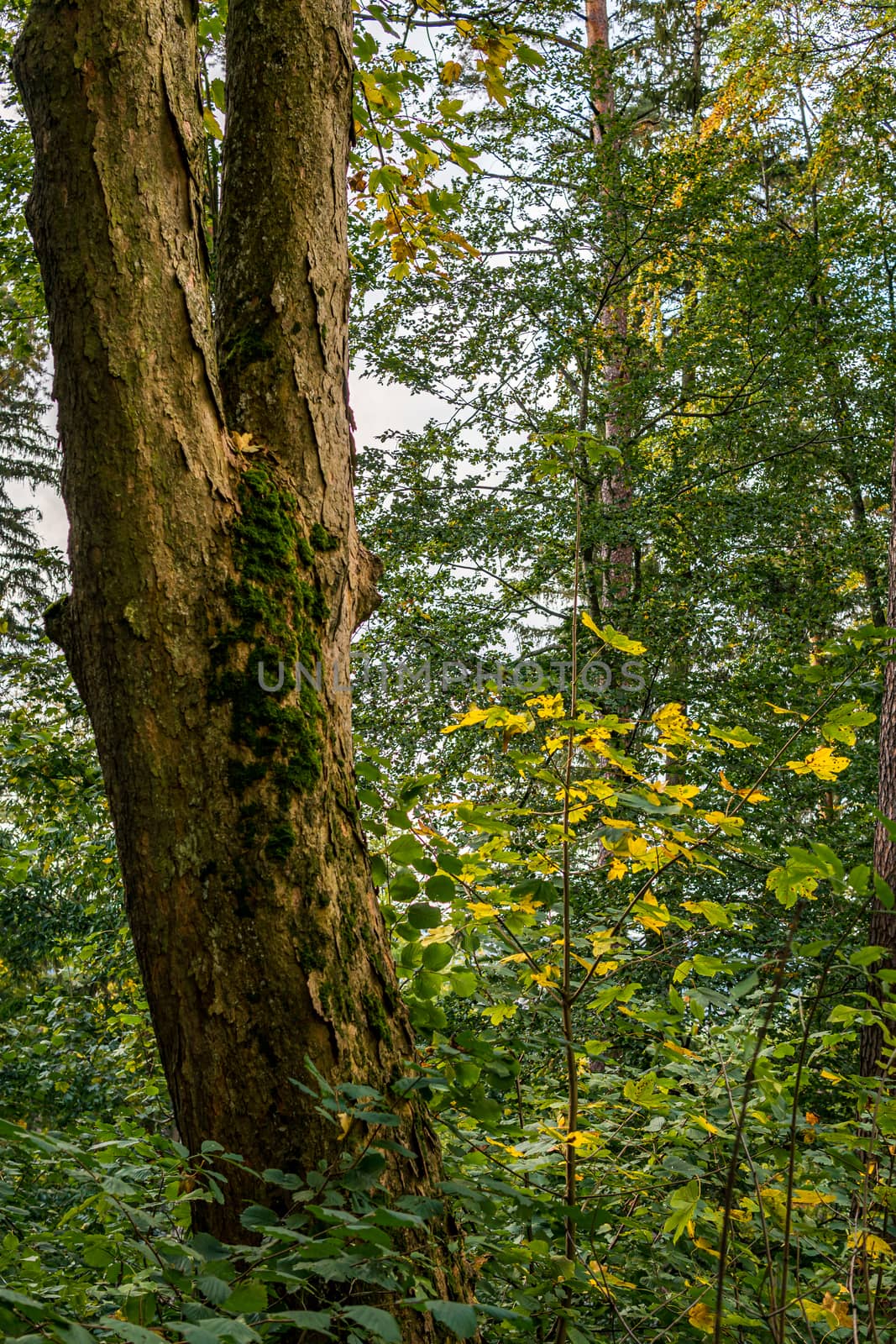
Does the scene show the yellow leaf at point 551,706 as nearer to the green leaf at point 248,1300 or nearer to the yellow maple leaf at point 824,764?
the yellow maple leaf at point 824,764

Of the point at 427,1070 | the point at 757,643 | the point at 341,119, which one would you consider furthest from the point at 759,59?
the point at 427,1070

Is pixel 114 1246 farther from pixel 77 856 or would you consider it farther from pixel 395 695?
pixel 395 695

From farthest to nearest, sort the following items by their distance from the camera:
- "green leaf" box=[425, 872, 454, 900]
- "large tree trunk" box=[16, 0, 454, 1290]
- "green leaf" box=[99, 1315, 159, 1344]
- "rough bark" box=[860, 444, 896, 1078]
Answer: "rough bark" box=[860, 444, 896, 1078] → "green leaf" box=[425, 872, 454, 900] → "large tree trunk" box=[16, 0, 454, 1290] → "green leaf" box=[99, 1315, 159, 1344]

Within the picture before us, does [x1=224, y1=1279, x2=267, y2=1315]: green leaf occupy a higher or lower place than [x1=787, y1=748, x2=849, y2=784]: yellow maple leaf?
lower

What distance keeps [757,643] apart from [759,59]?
20.6ft

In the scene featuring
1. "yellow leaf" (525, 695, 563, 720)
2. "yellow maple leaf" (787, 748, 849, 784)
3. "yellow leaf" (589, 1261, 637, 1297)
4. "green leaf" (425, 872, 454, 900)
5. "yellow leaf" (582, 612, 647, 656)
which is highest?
"yellow leaf" (582, 612, 647, 656)

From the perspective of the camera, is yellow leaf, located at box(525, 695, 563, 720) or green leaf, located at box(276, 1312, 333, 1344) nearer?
green leaf, located at box(276, 1312, 333, 1344)

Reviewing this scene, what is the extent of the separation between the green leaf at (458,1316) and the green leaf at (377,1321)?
0.06 meters

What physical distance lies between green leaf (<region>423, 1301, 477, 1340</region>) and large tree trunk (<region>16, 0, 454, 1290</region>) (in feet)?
1.19

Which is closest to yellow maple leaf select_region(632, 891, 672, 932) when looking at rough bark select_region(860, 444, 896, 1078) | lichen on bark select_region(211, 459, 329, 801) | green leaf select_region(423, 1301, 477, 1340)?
lichen on bark select_region(211, 459, 329, 801)

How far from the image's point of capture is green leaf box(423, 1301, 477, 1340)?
92 centimetres

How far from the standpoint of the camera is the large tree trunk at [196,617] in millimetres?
1319

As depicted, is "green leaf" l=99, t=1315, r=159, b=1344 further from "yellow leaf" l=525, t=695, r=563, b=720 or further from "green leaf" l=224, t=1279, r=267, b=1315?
"yellow leaf" l=525, t=695, r=563, b=720

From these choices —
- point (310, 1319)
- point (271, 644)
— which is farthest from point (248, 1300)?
point (271, 644)
